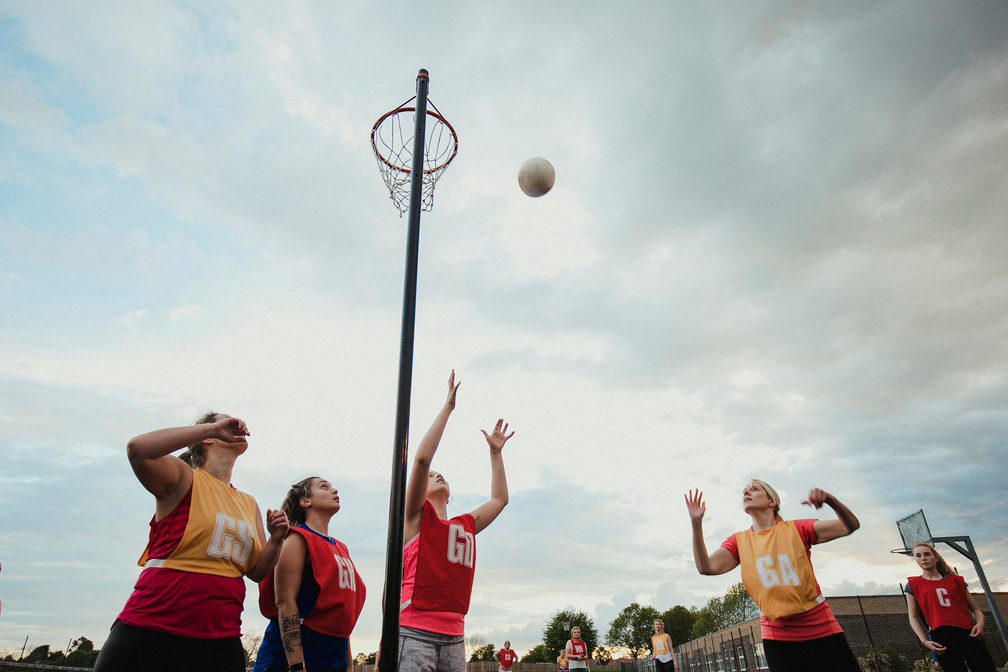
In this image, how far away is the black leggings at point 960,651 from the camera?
698 centimetres

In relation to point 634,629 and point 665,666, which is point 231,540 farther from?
point 634,629

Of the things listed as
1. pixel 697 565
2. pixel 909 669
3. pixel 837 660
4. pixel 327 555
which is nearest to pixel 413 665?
pixel 327 555

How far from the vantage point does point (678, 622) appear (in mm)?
97688

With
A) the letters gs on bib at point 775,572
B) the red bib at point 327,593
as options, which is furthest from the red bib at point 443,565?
the letters gs on bib at point 775,572

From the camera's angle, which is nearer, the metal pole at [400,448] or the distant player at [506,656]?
the metal pole at [400,448]

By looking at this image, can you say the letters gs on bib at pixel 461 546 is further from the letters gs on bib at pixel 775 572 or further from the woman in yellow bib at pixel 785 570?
the letters gs on bib at pixel 775 572

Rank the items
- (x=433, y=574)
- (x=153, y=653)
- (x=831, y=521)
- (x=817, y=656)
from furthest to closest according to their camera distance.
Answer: (x=831, y=521), (x=817, y=656), (x=433, y=574), (x=153, y=653)

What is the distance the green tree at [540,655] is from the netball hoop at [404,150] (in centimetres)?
8020

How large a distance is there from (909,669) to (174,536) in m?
26.6

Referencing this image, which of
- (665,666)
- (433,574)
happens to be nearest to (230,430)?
(433,574)

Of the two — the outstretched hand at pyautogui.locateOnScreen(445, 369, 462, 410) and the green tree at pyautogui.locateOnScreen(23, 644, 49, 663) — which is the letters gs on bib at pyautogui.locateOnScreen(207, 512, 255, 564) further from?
the green tree at pyautogui.locateOnScreen(23, 644, 49, 663)

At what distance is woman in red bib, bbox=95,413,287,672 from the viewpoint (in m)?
2.89

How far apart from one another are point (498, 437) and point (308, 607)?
2.09 meters

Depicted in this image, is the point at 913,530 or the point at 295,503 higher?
the point at 913,530
